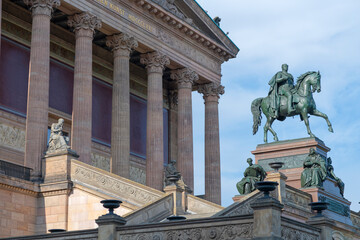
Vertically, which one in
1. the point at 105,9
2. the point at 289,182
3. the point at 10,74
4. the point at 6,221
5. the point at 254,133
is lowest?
the point at 6,221

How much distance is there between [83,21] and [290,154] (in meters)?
13.2

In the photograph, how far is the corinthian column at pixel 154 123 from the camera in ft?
137

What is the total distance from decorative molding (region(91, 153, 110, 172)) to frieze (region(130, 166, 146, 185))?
246 centimetres

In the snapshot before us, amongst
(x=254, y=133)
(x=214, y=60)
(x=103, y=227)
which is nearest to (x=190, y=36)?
(x=214, y=60)

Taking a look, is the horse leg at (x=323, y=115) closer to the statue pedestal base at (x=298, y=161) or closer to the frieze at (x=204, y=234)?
the statue pedestal base at (x=298, y=161)

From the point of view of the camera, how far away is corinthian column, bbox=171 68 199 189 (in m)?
45.7

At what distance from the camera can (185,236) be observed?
17.3 m

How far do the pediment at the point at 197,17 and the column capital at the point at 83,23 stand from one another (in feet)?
26.0

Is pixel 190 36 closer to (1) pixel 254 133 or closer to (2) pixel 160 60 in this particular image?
(2) pixel 160 60

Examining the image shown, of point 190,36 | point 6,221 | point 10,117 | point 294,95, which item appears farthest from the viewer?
point 190,36

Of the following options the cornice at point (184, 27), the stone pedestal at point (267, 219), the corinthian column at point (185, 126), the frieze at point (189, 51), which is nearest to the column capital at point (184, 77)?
the corinthian column at point (185, 126)

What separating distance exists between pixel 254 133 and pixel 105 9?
35.9ft

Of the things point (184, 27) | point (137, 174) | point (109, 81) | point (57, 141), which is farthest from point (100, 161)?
point (57, 141)

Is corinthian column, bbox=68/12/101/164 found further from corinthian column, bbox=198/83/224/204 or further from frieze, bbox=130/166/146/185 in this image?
corinthian column, bbox=198/83/224/204
